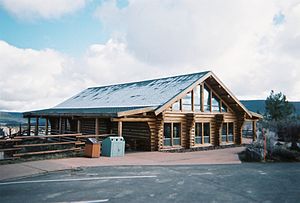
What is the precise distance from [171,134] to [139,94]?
465 cm

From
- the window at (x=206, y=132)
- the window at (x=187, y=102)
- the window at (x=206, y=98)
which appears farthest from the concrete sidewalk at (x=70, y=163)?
the window at (x=206, y=98)

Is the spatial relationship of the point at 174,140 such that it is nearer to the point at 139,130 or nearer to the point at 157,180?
the point at 139,130

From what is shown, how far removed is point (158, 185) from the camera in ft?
29.5

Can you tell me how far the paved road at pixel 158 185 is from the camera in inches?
299

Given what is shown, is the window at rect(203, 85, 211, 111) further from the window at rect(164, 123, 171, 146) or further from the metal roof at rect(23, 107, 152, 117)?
the metal roof at rect(23, 107, 152, 117)

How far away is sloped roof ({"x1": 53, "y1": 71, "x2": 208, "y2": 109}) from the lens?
63.5ft

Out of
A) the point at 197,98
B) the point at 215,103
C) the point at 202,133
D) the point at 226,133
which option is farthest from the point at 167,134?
the point at 226,133

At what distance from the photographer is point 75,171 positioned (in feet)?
36.0

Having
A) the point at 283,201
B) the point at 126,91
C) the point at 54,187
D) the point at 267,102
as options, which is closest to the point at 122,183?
the point at 54,187

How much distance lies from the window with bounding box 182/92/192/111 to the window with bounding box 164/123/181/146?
1.33m

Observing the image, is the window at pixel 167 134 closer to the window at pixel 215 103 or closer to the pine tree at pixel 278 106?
the window at pixel 215 103

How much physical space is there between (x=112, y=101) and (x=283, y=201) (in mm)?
17251

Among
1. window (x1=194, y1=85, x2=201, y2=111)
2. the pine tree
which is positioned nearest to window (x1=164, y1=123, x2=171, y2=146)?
window (x1=194, y1=85, x2=201, y2=111)

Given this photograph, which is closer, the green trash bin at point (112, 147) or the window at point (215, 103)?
the green trash bin at point (112, 147)
